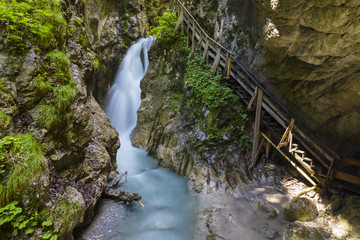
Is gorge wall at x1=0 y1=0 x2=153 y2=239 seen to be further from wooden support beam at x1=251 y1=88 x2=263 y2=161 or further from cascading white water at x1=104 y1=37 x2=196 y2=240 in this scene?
wooden support beam at x1=251 y1=88 x2=263 y2=161

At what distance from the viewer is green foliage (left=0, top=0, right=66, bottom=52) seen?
3428 mm

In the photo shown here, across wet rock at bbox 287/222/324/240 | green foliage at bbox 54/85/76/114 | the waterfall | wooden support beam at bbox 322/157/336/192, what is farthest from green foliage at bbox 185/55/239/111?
the waterfall

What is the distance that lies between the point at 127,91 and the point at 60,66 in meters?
10.3

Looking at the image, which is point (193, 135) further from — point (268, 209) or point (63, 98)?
point (63, 98)

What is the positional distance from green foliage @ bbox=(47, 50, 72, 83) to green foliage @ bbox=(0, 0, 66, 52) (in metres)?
0.27

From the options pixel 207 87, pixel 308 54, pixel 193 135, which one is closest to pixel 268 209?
pixel 193 135

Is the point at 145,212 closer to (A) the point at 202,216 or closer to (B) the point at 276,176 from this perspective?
(A) the point at 202,216

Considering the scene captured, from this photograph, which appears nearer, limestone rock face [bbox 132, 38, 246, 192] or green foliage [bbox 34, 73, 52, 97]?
green foliage [bbox 34, 73, 52, 97]

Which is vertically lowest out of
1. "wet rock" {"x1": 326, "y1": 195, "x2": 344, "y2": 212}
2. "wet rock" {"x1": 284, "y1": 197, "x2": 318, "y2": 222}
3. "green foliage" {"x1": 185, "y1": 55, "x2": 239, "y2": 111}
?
"wet rock" {"x1": 284, "y1": 197, "x2": 318, "y2": 222}

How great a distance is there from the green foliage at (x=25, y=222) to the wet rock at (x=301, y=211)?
4.76m

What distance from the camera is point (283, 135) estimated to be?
559 centimetres

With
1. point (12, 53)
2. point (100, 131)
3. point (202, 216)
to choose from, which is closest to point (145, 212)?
point (202, 216)

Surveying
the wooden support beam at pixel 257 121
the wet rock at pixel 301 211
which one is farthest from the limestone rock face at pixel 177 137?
the wet rock at pixel 301 211

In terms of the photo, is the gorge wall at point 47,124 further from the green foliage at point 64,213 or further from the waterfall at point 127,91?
the waterfall at point 127,91
